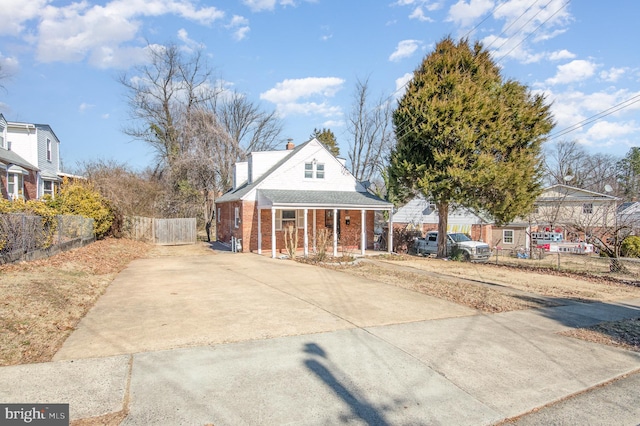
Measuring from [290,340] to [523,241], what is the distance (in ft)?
112

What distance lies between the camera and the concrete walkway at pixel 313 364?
3.65 m

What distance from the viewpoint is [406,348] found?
539cm

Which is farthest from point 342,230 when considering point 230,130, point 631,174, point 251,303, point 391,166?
point 631,174

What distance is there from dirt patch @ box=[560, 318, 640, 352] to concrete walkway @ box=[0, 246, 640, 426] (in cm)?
32

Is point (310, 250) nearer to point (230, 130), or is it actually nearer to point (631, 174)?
point (230, 130)

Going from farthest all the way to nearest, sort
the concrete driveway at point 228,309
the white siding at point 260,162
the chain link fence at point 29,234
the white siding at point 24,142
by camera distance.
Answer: the white siding at point 24,142 → the white siding at point 260,162 → the chain link fence at point 29,234 → the concrete driveway at point 228,309

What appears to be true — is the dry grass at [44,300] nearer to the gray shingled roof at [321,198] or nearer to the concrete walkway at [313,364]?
the concrete walkway at [313,364]

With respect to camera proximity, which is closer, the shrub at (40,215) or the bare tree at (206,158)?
the shrub at (40,215)

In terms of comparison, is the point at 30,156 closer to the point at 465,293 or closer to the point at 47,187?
the point at 47,187

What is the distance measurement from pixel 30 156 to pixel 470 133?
1050 inches

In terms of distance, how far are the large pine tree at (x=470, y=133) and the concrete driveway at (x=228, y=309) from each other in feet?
33.8

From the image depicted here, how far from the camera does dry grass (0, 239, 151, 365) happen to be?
4941mm

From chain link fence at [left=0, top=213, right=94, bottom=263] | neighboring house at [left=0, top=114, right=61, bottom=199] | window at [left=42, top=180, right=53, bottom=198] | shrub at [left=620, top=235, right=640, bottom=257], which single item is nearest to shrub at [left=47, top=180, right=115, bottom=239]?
chain link fence at [left=0, top=213, right=94, bottom=263]

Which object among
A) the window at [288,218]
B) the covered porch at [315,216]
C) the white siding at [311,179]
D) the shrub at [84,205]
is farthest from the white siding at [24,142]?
the window at [288,218]
